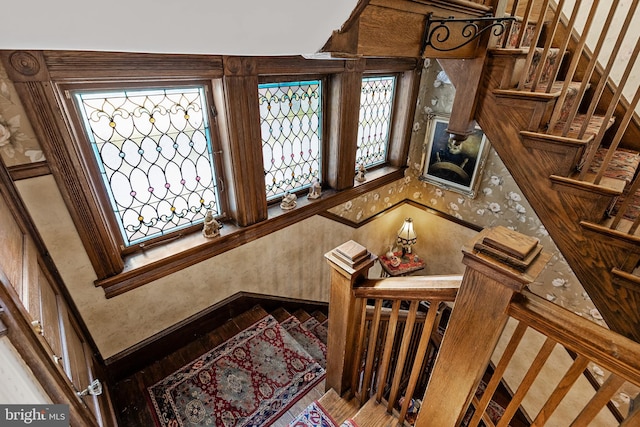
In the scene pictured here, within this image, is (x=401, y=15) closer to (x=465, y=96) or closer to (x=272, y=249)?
(x=465, y=96)

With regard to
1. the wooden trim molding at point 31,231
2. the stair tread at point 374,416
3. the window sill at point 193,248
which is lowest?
the stair tread at point 374,416

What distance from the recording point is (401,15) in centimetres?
109

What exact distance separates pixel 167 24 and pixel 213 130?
1628 mm

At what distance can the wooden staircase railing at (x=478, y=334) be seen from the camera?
626 millimetres

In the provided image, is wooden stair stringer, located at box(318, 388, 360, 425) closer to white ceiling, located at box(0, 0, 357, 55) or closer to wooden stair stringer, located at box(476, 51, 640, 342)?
wooden stair stringer, located at box(476, 51, 640, 342)

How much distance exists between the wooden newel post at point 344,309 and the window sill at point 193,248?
1083mm

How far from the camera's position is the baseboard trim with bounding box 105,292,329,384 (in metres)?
1.94

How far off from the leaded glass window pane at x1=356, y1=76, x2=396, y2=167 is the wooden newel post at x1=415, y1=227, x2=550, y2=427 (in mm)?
2293

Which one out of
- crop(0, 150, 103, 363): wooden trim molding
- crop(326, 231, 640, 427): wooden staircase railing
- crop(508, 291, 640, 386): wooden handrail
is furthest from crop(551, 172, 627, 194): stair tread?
crop(0, 150, 103, 363): wooden trim molding

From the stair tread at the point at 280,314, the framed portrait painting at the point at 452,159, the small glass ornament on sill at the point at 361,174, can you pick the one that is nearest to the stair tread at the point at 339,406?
the stair tread at the point at 280,314

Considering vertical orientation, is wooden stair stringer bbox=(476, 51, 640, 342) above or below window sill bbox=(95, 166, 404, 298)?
above

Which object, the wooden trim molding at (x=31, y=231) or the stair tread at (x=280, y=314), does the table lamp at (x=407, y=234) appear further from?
the wooden trim molding at (x=31, y=231)

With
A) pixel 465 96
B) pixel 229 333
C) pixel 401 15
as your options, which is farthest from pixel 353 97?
pixel 229 333

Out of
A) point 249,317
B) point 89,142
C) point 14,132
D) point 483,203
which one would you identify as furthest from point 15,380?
point 483,203
